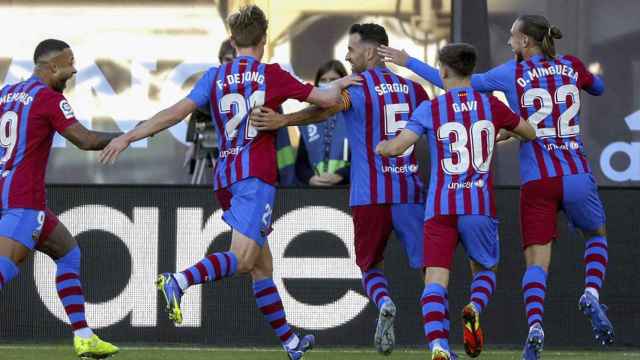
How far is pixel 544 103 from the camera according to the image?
323 inches

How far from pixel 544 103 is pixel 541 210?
0.61 metres

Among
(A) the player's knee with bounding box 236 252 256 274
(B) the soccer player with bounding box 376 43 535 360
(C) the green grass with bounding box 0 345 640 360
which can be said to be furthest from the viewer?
(C) the green grass with bounding box 0 345 640 360

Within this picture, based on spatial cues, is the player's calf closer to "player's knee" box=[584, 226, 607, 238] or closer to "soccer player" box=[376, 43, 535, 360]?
"soccer player" box=[376, 43, 535, 360]

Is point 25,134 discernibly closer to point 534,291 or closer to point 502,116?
point 502,116

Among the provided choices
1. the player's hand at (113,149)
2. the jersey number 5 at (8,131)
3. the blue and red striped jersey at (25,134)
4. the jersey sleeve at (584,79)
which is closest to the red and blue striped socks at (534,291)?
the jersey sleeve at (584,79)

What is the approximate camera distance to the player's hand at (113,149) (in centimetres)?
746

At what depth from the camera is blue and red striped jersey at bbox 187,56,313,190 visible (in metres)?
7.70

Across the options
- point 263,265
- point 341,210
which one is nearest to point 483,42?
point 341,210

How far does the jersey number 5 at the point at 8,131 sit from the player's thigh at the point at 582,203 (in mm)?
3104

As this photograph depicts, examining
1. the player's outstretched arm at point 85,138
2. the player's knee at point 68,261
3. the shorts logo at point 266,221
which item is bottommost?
the player's knee at point 68,261

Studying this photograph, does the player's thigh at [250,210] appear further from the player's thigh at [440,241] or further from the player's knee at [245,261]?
the player's thigh at [440,241]

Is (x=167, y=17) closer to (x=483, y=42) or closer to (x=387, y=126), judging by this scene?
(x=483, y=42)

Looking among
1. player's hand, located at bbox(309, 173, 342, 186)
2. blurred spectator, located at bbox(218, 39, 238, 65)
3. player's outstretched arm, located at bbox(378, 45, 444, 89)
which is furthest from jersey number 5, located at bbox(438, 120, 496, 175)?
blurred spectator, located at bbox(218, 39, 238, 65)

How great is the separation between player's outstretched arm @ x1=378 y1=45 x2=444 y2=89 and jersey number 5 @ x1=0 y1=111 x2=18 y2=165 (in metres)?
2.07
